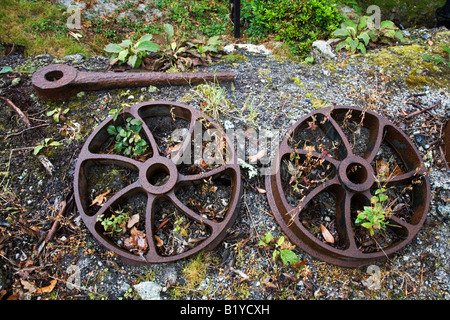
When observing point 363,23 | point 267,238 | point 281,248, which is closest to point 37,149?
point 267,238

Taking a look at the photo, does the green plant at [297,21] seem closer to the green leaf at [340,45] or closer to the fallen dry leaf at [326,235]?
the green leaf at [340,45]

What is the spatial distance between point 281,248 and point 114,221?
1.20m

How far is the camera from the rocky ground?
2.07 meters

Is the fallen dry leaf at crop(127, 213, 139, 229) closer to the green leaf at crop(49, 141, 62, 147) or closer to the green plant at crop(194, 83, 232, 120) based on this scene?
the green leaf at crop(49, 141, 62, 147)

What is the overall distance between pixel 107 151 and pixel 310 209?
68.1 inches

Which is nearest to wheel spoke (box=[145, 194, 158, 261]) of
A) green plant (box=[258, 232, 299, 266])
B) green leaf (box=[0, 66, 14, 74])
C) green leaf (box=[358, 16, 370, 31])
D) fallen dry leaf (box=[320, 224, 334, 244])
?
green plant (box=[258, 232, 299, 266])

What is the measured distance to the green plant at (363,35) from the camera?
338 cm

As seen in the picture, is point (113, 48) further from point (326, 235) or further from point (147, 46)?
point (326, 235)

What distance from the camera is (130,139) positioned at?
2482 mm

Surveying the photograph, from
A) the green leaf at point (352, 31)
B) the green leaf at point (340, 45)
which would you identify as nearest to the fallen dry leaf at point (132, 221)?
the green leaf at point (340, 45)

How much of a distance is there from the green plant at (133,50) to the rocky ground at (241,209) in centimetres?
25

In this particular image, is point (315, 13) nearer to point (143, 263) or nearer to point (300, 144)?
point (300, 144)

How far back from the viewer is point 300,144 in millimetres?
2639

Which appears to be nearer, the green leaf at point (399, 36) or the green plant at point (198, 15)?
the green leaf at point (399, 36)
